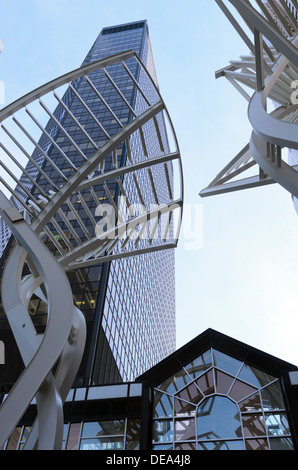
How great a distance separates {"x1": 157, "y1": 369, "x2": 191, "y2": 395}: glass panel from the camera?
19375mm

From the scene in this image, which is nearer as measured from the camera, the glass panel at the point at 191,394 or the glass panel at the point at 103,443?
the glass panel at the point at 103,443

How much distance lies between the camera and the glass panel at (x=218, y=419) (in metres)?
17.7

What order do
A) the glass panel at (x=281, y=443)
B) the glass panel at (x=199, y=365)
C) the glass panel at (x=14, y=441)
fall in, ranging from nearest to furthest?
the glass panel at (x=281, y=443), the glass panel at (x=199, y=365), the glass panel at (x=14, y=441)

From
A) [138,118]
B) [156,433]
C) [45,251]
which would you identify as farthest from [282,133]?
[156,433]

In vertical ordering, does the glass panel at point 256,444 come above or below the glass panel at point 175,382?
below

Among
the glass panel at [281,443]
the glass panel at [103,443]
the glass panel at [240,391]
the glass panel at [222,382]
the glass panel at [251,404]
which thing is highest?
the glass panel at [222,382]

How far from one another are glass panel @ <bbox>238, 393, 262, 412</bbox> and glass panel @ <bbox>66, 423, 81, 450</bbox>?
688 cm

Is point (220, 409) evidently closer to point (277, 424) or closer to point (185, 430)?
point (185, 430)

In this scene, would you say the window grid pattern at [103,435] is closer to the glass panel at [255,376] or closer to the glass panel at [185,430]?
the glass panel at [185,430]

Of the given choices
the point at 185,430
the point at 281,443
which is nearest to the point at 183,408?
the point at 185,430

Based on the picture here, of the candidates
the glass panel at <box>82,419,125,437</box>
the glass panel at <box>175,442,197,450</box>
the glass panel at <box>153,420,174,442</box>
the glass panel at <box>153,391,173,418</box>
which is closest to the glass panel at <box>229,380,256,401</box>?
the glass panel at <box>175,442,197,450</box>

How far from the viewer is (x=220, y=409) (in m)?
18.2

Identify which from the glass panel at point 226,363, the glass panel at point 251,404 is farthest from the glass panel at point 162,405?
the glass panel at point 251,404
